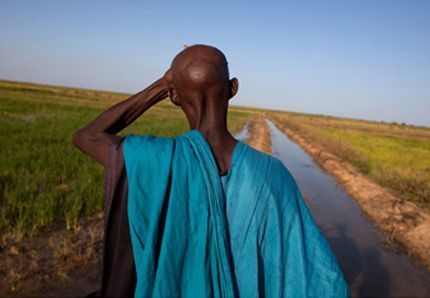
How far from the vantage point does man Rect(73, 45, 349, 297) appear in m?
1.06

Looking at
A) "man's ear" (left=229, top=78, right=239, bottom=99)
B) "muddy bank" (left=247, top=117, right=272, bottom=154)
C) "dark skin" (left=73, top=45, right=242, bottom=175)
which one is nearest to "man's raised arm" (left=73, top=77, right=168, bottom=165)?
"dark skin" (left=73, top=45, right=242, bottom=175)

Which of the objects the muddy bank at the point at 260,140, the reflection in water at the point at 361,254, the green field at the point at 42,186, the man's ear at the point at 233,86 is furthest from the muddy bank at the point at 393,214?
the man's ear at the point at 233,86

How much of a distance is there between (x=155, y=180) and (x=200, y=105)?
12.1 inches

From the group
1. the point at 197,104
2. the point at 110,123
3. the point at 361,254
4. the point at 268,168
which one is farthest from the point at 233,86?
the point at 361,254

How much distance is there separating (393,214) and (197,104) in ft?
27.0

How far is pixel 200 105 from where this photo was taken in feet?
3.94

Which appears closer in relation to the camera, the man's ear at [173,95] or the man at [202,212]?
the man at [202,212]

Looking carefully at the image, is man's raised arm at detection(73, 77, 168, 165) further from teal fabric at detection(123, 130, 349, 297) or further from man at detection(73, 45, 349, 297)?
teal fabric at detection(123, 130, 349, 297)

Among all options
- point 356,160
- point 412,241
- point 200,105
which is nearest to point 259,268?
point 200,105

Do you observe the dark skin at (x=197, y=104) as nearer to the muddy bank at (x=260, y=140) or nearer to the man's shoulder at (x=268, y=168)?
the man's shoulder at (x=268, y=168)

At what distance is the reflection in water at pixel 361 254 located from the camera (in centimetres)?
499

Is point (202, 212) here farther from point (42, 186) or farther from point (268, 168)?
point (42, 186)

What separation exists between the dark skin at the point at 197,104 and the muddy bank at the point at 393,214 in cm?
619

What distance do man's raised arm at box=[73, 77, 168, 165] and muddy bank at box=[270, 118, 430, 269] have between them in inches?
248
